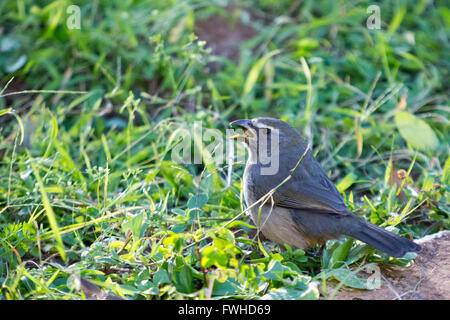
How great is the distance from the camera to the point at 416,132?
17.9 ft

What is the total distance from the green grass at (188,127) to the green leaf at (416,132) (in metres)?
0.02

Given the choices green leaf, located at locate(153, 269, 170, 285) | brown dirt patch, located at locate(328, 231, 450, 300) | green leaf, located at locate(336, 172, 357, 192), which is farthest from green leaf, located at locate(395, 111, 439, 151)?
green leaf, located at locate(153, 269, 170, 285)

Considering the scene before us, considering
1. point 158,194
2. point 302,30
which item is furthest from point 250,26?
point 158,194

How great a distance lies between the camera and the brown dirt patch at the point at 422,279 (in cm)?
346

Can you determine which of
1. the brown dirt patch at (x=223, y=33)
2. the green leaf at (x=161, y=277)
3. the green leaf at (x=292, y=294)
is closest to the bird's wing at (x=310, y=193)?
the green leaf at (x=292, y=294)

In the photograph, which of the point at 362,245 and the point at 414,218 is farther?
the point at 414,218

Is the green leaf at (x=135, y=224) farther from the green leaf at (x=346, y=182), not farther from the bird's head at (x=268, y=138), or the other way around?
the green leaf at (x=346, y=182)

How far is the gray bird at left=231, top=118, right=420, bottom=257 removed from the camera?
3814 millimetres

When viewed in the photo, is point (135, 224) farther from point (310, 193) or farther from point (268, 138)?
point (268, 138)

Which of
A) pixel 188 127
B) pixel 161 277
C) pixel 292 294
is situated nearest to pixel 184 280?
pixel 161 277

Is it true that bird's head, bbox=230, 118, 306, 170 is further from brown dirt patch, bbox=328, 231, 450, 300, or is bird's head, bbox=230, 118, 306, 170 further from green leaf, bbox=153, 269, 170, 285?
green leaf, bbox=153, 269, 170, 285

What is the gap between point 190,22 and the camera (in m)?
6.84
